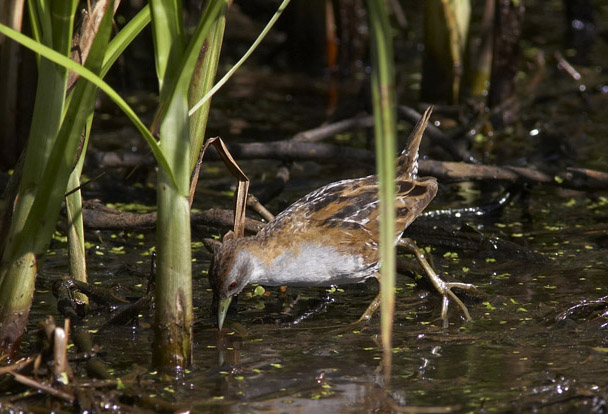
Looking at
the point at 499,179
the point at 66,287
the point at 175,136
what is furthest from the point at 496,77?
the point at 175,136

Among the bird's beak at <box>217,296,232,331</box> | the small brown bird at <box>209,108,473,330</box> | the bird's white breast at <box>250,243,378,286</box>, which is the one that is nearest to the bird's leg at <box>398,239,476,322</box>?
the small brown bird at <box>209,108,473,330</box>

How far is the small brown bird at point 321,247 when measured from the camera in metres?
3.97

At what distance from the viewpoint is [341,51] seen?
9.58 m

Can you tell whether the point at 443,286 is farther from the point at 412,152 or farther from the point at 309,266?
the point at 412,152

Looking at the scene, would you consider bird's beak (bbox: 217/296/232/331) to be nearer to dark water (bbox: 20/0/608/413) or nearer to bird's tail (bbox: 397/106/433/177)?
dark water (bbox: 20/0/608/413)

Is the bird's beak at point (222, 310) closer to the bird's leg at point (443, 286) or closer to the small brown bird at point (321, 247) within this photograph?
the small brown bird at point (321, 247)

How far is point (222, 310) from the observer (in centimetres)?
393

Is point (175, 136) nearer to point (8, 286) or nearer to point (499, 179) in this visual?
point (8, 286)

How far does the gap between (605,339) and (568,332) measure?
0.15 meters

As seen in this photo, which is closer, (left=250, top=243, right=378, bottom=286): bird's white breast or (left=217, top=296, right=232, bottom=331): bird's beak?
(left=217, top=296, right=232, bottom=331): bird's beak

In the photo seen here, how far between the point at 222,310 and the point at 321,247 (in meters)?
0.54

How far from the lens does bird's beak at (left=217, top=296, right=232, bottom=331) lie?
3893mm

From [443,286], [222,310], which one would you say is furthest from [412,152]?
[222,310]

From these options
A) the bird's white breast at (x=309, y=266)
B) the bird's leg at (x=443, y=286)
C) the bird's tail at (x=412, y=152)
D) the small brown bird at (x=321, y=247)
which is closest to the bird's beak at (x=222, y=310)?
the small brown bird at (x=321, y=247)
